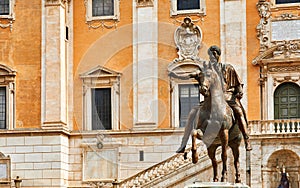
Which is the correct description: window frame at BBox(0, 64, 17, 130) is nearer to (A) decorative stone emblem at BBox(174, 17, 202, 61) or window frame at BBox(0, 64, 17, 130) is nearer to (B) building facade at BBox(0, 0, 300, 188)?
(B) building facade at BBox(0, 0, 300, 188)

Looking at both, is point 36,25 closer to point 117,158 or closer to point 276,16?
point 117,158

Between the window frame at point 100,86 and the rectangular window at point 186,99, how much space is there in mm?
2655

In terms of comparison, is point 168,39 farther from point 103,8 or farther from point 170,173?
point 170,173

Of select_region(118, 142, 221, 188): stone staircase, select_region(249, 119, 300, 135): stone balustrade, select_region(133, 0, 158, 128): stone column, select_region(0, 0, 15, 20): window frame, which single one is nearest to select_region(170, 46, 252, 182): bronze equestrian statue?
select_region(118, 142, 221, 188): stone staircase

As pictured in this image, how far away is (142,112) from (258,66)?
511cm

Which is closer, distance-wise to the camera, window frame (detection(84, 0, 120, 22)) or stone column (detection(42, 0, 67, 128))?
stone column (detection(42, 0, 67, 128))

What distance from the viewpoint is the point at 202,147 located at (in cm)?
3247

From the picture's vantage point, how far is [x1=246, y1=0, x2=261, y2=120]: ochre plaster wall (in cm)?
3447

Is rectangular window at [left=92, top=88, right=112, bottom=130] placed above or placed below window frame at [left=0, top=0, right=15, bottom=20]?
below

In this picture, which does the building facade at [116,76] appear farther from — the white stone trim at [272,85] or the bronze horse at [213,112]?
the bronze horse at [213,112]

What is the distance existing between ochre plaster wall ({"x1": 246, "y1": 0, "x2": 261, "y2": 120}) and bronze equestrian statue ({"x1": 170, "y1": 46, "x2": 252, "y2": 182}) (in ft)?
56.2

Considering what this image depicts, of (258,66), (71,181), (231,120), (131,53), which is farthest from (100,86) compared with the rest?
(231,120)

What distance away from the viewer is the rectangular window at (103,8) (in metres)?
36.4

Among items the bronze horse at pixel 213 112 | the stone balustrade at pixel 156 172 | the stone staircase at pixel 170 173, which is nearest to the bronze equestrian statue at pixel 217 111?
the bronze horse at pixel 213 112
